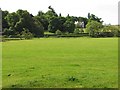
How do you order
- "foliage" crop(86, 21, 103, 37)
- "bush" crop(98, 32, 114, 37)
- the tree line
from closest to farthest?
the tree line, "bush" crop(98, 32, 114, 37), "foliage" crop(86, 21, 103, 37)

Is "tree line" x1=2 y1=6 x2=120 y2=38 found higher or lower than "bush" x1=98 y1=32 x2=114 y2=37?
higher

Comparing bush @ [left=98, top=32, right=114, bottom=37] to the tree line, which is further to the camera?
bush @ [left=98, top=32, right=114, bottom=37]

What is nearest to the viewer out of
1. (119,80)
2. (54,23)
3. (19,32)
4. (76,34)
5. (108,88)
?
(108,88)

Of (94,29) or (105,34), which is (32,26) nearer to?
(94,29)

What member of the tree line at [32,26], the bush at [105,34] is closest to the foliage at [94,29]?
the tree line at [32,26]

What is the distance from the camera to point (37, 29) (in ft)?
476

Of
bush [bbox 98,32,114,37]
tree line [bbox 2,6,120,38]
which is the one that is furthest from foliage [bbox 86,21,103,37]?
bush [bbox 98,32,114,37]

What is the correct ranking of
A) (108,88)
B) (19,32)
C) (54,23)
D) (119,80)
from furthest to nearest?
(54,23)
(19,32)
(119,80)
(108,88)

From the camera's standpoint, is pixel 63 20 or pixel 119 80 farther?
pixel 63 20

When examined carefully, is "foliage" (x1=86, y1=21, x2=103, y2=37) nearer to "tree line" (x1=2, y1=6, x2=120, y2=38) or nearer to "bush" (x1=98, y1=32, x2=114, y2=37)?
"tree line" (x1=2, y1=6, x2=120, y2=38)

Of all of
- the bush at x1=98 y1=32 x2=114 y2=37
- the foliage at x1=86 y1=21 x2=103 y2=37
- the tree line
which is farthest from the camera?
the foliage at x1=86 y1=21 x2=103 y2=37

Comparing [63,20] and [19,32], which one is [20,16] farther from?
[63,20]

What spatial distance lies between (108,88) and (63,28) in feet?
516

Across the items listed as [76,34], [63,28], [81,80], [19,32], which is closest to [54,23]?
[63,28]
